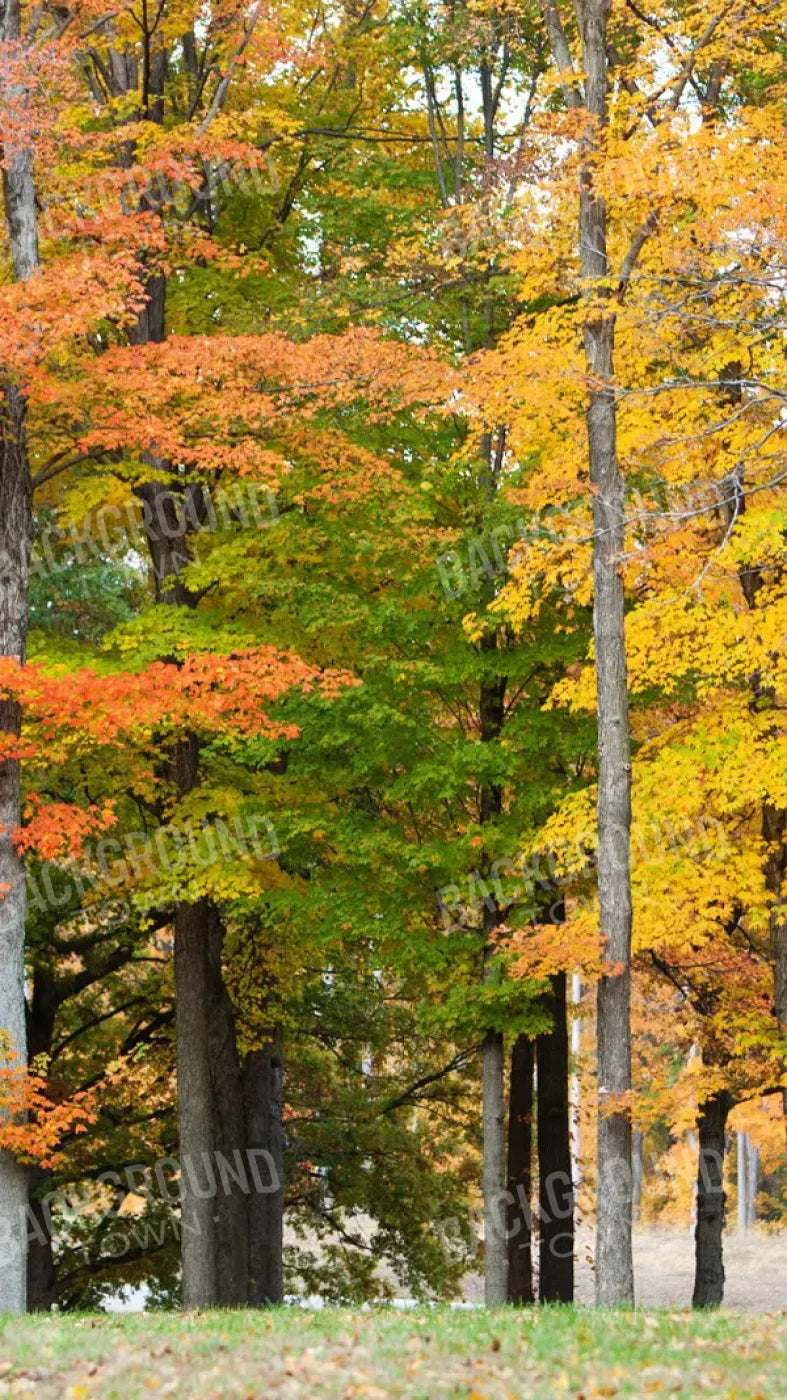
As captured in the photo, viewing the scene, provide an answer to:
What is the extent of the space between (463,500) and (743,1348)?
13106 millimetres

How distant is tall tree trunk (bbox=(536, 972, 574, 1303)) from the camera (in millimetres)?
21656

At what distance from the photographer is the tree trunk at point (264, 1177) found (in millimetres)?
22609

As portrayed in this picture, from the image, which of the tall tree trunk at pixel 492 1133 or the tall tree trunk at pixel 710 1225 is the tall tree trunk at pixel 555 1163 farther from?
the tall tree trunk at pixel 710 1225

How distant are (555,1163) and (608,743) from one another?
8.14m

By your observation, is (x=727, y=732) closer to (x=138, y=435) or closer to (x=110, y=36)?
(x=138, y=435)

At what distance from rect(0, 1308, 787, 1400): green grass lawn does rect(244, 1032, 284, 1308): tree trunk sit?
11.6m

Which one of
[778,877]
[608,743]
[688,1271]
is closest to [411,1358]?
[608,743]

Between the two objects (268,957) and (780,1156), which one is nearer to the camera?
(268,957)

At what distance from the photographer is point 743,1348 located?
29.6 feet

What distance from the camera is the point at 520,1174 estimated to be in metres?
23.0

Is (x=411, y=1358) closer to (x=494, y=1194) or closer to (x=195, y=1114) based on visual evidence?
(x=494, y=1194)

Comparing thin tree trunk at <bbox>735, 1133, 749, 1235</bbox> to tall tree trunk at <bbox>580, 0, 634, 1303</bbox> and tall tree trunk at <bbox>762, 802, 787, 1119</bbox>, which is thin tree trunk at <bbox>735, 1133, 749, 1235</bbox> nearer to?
tall tree trunk at <bbox>762, 802, 787, 1119</bbox>

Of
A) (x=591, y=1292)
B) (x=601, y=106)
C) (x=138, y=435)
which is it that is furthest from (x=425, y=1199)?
(x=601, y=106)

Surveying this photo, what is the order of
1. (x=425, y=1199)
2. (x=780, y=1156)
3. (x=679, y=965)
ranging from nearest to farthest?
(x=679, y=965)
(x=425, y=1199)
(x=780, y=1156)
